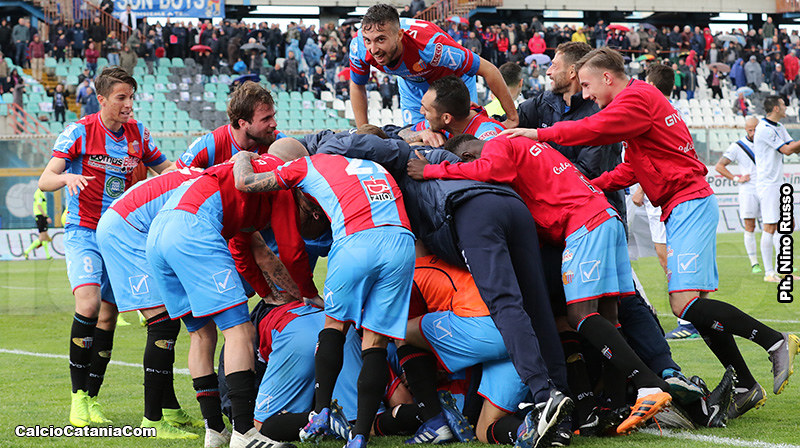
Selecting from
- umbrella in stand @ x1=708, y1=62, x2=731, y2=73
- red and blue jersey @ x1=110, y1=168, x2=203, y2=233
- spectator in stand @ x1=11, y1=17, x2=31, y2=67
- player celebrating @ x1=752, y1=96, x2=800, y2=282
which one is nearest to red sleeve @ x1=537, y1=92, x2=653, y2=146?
red and blue jersey @ x1=110, y1=168, x2=203, y2=233

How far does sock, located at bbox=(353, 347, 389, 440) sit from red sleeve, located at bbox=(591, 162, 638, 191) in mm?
2242

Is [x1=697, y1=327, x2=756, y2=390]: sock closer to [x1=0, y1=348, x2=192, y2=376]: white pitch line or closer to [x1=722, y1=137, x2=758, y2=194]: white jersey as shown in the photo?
[x1=0, y1=348, x2=192, y2=376]: white pitch line

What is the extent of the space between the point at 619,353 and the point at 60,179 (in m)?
4.07

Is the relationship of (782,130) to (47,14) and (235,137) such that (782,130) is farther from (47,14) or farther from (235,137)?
(47,14)

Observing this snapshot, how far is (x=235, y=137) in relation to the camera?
6.23m

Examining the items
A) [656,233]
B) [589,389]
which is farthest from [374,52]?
[656,233]

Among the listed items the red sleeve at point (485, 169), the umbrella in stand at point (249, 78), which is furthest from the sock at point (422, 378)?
the umbrella in stand at point (249, 78)

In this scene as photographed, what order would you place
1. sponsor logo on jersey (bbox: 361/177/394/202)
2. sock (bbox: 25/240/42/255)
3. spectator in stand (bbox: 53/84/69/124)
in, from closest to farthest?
sponsor logo on jersey (bbox: 361/177/394/202), sock (bbox: 25/240/42/255), spectator in stand (bbox: 53/84/69/124)

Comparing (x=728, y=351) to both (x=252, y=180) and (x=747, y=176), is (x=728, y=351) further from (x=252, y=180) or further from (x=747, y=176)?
(x=747, y=176)

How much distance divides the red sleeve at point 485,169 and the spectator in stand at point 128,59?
24.6 meters

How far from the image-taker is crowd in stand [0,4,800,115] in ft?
94.2

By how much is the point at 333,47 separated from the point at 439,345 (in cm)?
2685

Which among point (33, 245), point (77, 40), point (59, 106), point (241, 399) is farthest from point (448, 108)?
point (77, 40)

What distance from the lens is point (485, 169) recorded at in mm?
5051
